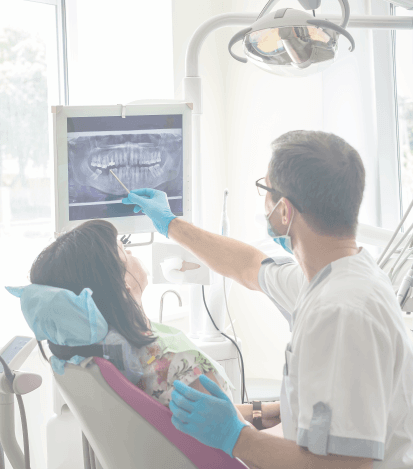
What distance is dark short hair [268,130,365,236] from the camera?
1178 millimetres

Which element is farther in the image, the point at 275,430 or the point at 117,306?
the point at 275,430

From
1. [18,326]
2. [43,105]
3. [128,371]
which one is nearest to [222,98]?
[43,105]

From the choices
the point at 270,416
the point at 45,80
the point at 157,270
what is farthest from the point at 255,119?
the point at 270,416

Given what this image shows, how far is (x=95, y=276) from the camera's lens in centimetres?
135

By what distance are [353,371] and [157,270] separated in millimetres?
1107

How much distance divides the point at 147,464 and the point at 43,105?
199 centimetres

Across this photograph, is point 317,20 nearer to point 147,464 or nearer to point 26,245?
point 147,464

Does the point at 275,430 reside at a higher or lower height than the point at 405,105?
lower

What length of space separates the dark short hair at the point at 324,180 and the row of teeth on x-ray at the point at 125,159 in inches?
28.0

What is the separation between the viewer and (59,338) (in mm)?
1260

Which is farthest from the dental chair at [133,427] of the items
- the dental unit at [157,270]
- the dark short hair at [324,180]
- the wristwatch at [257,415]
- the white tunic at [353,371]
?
the dark short hair at [324,180]

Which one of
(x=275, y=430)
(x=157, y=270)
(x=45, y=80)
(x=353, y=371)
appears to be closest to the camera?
(x=353, y=371)

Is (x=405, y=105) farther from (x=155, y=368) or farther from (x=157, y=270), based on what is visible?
(x=155, y=368)

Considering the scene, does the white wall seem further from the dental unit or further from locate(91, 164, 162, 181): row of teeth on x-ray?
locate(91, 164, 162, 181): row of teeth on x-ray
